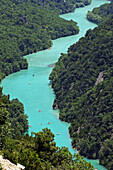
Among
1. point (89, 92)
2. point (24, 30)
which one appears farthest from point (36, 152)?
point (24, 30)

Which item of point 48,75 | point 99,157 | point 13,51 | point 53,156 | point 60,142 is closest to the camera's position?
point 53,156

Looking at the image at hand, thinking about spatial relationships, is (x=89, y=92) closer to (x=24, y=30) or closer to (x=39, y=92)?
(x=39, y=92)

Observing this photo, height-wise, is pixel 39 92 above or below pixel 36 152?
above

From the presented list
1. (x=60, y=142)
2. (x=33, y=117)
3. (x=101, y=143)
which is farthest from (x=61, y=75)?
(x=101, y=143)

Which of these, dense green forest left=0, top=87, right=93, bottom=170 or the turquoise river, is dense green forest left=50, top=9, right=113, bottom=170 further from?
dense green forest left=0, top=87, right=93, bottom=170

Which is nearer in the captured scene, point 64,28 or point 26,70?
point 26,70

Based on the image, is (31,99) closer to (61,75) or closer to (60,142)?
(61,75)

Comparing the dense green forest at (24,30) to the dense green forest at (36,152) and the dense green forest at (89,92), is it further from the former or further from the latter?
the dense green forest at (36,152)
